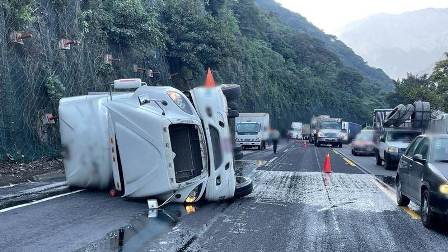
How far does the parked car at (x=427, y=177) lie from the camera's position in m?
7.45

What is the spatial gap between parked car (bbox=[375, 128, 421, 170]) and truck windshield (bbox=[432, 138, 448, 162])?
11.5 m

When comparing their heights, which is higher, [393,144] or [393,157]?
[393,144]

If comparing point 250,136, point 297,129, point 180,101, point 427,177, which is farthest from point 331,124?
point 427,177

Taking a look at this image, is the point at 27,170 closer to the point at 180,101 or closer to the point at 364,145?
the point at 180,101

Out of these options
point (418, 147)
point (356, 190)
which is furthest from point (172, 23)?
point (418, 147)

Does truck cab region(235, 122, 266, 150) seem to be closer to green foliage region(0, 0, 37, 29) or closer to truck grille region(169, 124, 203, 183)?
green foliage region(0, 0, 37, 29)

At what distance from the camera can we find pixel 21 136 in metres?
16.9

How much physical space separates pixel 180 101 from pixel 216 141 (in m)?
0.99

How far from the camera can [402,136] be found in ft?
69.6

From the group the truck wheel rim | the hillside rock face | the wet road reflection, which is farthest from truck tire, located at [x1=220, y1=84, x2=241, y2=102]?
the hillside rock face

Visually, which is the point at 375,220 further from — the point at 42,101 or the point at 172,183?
the point at 42,101

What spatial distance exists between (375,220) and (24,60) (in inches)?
541

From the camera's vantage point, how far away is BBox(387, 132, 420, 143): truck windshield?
20958 millimetres

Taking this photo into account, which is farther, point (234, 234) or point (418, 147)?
point (418, 147)
